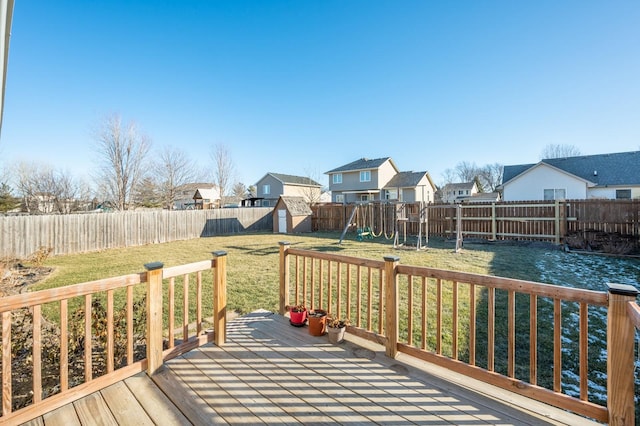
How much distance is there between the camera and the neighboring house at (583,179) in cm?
1794

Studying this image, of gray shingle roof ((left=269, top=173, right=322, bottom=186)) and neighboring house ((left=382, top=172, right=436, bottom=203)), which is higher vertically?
gray shingle roof ((left=269, top=173, right=322, bottom=186))

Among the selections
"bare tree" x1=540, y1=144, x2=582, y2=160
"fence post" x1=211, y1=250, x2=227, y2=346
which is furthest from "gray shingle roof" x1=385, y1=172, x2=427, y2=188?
"fence post" x1=211, y1=250, x2=227, y2=346

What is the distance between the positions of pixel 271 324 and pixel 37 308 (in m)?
2.43

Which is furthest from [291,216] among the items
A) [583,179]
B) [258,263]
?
[583,179]

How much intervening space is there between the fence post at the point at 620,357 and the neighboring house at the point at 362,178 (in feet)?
84.3

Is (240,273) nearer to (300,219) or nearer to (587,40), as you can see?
(300,219)

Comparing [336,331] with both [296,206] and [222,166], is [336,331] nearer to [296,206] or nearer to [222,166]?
[296,206]

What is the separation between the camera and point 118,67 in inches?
452

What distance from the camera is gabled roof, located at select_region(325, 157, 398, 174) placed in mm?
28094

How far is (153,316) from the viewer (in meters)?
2.54

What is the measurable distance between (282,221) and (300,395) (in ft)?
51.7

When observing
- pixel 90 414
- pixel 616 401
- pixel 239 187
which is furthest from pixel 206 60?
pixel 239 187

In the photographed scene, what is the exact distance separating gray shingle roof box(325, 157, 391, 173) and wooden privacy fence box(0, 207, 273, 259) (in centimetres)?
1484

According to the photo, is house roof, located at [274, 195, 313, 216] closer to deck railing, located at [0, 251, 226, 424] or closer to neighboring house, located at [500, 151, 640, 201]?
deck railing, located at [0, 251, 226, 424]
